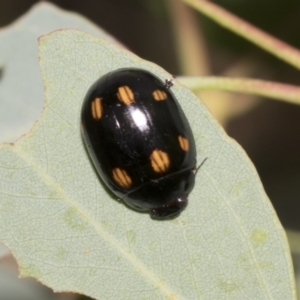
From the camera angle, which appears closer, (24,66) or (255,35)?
(255,35)

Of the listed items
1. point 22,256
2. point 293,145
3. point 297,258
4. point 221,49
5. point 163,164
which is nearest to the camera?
point 22,256

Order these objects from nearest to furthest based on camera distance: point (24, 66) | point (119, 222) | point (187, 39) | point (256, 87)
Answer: point (119, 222) < point (256, 87) < point (24, 66) < point (187, 39)

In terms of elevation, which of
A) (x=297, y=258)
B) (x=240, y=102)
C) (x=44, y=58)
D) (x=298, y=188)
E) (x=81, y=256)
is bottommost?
(x=298, y=188)

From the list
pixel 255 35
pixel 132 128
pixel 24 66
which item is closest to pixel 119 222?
pixel 132 128

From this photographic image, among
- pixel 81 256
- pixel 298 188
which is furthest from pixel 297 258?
pixel 81 256

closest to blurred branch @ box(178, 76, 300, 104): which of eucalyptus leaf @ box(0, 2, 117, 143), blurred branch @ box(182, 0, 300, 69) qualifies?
blurred branch @ box(182, 0, 300, 69)

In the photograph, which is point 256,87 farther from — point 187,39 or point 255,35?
point 187,39

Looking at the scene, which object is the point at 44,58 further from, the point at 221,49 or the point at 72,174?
the point at 221,49
